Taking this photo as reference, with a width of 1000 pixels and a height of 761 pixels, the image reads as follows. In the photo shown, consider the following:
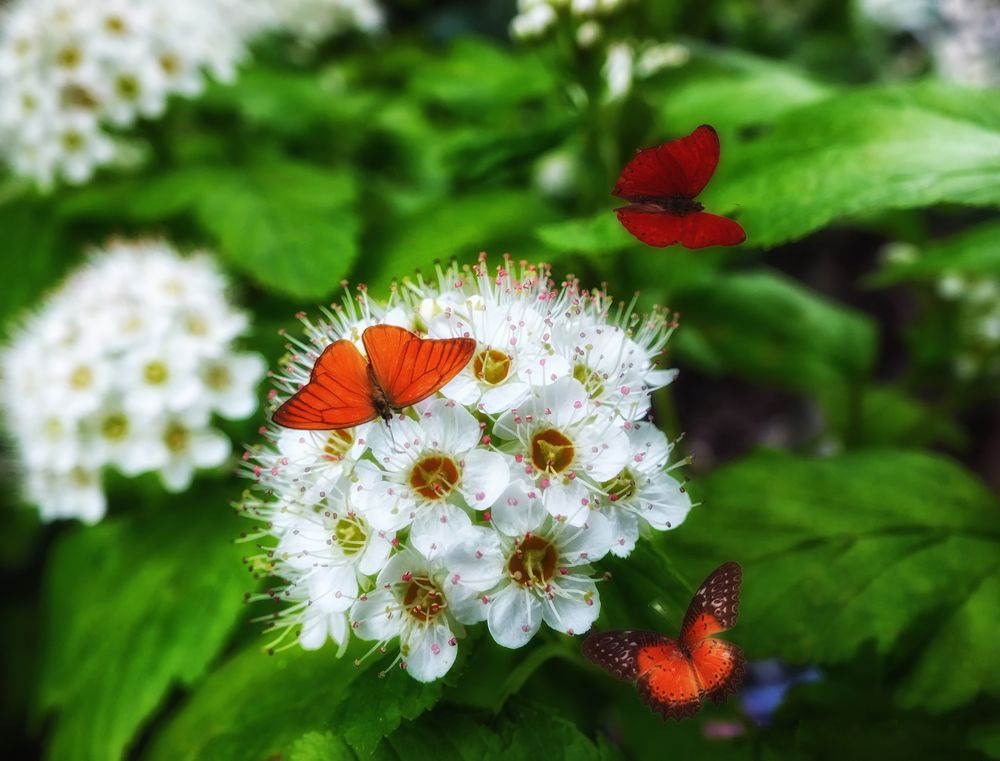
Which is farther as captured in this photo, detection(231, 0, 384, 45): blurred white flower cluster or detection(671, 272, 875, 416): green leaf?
detection(231, 0, 384, 45): blurred white flower cluster

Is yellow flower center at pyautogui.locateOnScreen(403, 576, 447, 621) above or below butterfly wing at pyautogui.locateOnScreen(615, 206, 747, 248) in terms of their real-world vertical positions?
below

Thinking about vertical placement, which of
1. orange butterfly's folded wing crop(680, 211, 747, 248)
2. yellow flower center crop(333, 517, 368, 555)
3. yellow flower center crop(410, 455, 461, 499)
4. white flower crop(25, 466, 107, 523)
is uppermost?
orange butterfly's folded wing crop(680, 211, 747, 248)

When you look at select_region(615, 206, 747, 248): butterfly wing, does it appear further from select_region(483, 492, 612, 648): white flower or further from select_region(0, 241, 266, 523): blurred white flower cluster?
select_region(0, 241, 266, 523): blurred white flower cluster

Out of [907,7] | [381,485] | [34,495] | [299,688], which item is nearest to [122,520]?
[34,495]

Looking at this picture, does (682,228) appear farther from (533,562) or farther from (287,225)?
(287,225)

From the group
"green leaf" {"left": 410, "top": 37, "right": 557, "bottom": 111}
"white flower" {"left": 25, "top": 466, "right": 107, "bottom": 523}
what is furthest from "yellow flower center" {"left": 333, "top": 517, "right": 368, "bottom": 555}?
"green leaf" {"left": 410, "top": 37, "right": 557, "bottom": 111}

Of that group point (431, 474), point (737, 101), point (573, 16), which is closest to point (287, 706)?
point (431, 474)

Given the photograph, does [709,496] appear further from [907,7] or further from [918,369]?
[907,7]
